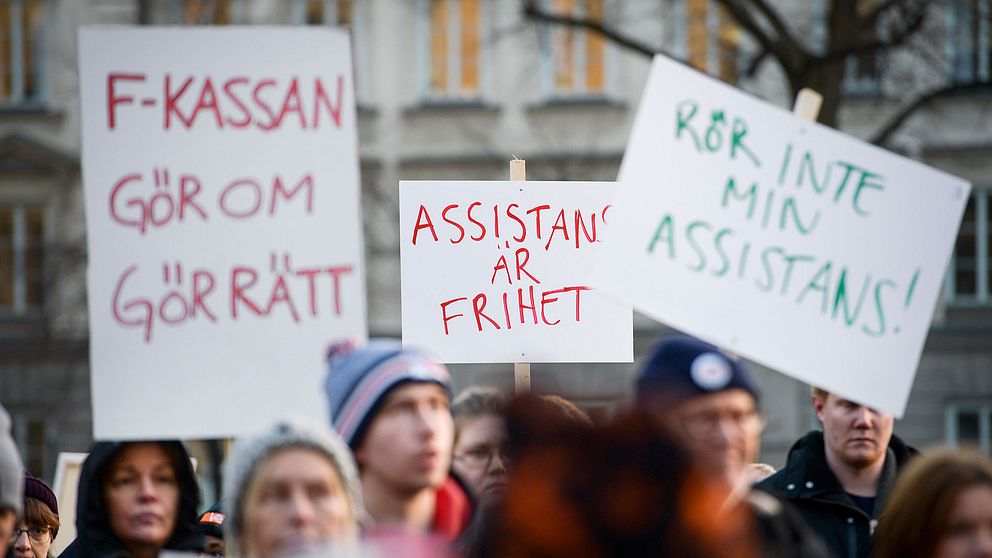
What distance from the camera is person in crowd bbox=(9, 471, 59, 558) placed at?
5.52 meters

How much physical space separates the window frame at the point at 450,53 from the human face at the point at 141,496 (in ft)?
61.5

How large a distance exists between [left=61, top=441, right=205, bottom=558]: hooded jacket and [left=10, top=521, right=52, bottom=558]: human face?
1.15m

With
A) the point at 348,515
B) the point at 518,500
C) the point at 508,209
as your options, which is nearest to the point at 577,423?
the point at 518,500

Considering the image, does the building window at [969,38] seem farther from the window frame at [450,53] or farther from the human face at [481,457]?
the human face at [481,457]

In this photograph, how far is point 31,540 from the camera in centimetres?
569

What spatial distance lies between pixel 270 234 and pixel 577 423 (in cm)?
140

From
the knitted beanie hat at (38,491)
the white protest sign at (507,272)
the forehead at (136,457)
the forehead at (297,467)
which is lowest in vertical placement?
the knitted beanie hat at (38,491)

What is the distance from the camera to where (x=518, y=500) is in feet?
8.95

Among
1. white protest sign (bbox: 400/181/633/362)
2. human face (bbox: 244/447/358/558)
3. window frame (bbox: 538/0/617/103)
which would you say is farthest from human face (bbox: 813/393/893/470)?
window frame (bbox: 538/0/617/103)

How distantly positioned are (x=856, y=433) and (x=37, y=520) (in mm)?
2683

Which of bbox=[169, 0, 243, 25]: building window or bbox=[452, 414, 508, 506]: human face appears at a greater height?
bbox=[169, 0, 243, 25]: building window

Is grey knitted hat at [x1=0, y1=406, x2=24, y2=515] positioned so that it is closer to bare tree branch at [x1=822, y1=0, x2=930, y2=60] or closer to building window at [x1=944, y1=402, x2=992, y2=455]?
bare tree branch at [x1=822, y1=0, x2=930, y2=60]

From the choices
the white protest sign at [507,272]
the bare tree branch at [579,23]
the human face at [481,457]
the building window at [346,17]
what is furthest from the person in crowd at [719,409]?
the building window at [346,17]

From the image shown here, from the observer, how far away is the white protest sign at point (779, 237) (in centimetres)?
428
